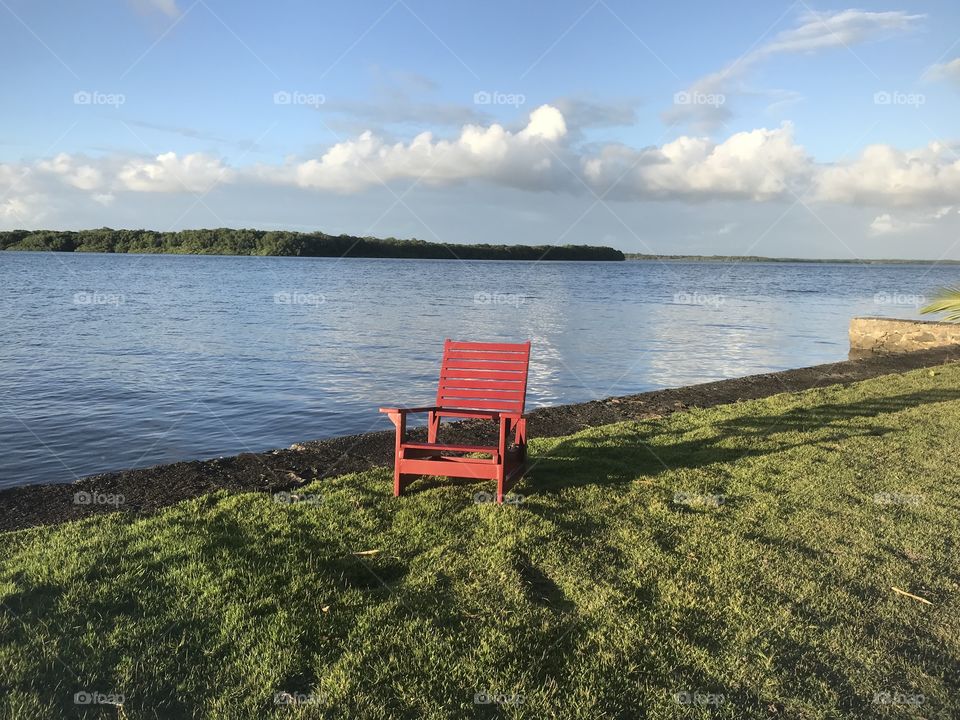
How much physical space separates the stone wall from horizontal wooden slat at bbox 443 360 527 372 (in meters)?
18.3

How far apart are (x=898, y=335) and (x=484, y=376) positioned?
63.7ft

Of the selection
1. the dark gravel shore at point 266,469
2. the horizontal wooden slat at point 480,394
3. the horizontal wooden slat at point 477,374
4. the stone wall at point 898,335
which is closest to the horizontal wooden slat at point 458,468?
the dark gravel shore at point 266,469

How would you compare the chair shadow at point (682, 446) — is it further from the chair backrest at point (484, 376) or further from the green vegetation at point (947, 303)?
the green vegetation at point (947, 303)

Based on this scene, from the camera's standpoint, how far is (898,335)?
21484 mm

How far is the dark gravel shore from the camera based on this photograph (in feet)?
20.9

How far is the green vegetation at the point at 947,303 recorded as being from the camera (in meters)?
10.4

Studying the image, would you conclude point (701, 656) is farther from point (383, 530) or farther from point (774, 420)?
point (774, 420)

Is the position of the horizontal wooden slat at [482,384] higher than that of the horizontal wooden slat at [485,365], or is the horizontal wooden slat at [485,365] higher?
the horizontal wooden slat at [485,365]

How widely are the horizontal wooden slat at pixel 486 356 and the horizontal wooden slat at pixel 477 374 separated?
0.13m

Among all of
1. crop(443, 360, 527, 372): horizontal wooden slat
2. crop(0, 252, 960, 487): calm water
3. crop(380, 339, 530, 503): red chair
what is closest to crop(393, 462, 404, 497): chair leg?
crop(380, 339, 530, 503): red chair

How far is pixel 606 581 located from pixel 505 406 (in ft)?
9.24

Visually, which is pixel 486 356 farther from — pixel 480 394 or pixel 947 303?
pixel 947 303

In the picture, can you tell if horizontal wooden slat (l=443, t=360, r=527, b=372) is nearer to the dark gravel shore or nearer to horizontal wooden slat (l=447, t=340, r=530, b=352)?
horizontal wooden slat (l=447, t=340, r=530, b=352)

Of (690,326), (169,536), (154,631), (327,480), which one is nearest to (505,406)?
(327,480)
